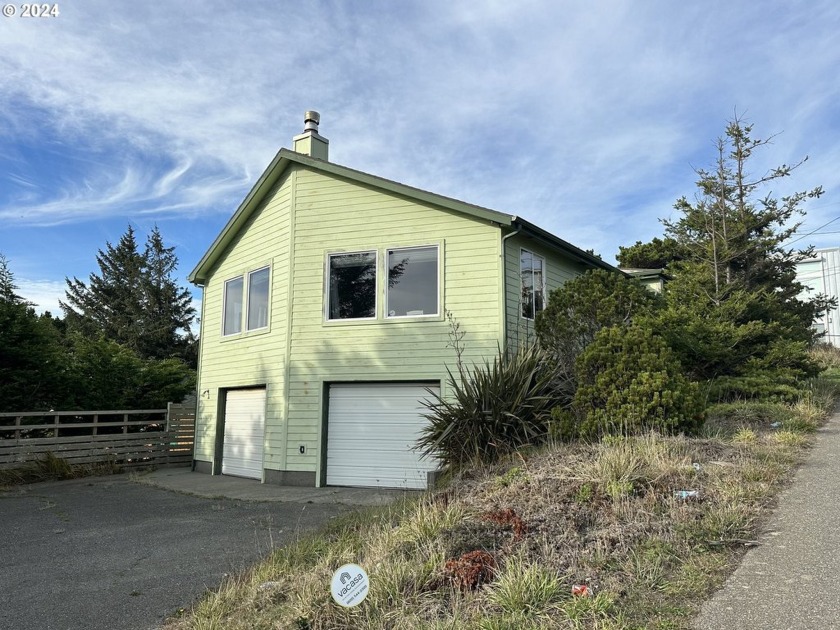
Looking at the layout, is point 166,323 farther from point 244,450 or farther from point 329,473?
point 329,473

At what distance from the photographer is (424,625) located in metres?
3.59

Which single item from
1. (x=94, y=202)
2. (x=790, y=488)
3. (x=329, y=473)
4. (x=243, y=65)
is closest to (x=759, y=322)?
(x=790, y=488)

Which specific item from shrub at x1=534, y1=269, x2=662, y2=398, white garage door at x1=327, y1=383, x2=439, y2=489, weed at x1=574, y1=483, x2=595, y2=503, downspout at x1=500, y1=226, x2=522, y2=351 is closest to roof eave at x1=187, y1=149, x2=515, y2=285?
downspout at x1=500, y1=226, x2=522, y2=351

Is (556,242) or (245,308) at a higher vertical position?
(556,242)

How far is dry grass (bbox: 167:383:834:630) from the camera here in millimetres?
3652

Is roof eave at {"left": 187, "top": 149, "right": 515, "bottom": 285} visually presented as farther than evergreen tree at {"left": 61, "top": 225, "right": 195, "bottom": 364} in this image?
No

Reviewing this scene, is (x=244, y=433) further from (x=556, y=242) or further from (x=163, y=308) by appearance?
(x=163, y=308)

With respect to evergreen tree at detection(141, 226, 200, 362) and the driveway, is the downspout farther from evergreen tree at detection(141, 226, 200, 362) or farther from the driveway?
evergreen tree at detection(141, 226, 200, 362)

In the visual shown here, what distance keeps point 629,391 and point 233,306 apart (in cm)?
1029

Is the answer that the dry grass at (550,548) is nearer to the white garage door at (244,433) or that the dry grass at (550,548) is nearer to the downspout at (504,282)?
the downspout at (504,282)

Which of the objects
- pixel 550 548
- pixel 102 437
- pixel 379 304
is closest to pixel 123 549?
pixel 550 548

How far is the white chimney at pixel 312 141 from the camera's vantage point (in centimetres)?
1372

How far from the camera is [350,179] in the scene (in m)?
12.4

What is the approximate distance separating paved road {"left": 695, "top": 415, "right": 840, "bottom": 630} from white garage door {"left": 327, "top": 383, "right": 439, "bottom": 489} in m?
6.75
